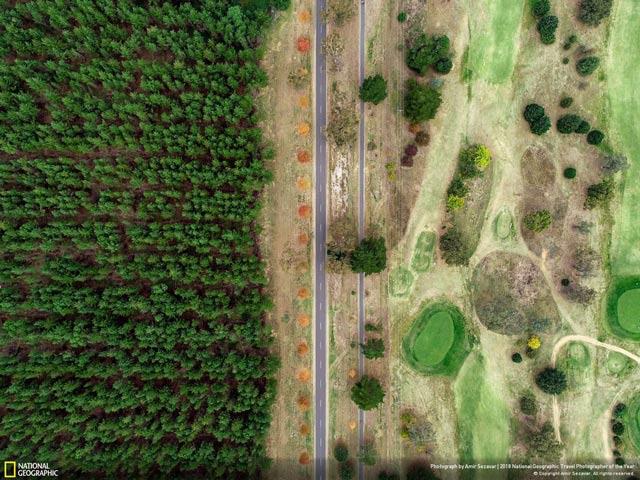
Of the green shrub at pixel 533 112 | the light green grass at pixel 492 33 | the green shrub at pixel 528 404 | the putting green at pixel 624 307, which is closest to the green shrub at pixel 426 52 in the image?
the light green grass at pixel 492 33

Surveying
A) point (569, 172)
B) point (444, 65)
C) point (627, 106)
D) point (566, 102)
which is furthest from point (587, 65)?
point (444, 65)

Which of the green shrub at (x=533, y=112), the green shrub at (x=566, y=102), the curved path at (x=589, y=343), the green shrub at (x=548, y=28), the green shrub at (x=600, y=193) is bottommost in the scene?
the curved path at (x=589, y=343)

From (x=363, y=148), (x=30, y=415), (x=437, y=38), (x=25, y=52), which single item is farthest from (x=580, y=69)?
(x=30, y=415)

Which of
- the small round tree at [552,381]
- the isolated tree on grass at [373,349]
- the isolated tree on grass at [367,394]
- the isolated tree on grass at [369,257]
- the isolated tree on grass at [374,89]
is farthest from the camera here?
the small round tree at [552,381]

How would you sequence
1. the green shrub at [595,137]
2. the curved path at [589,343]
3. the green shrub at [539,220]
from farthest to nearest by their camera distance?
the curved path at [589,343] → the green shrub at [595,137] → the green shrub at [539,220]

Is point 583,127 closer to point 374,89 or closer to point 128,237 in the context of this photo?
point 374,89

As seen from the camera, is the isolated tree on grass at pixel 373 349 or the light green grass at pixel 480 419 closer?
the isolated tree on grass at pixel 373 349

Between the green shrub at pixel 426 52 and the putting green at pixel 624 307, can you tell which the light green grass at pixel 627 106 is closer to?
the putting green at pixel 624 307

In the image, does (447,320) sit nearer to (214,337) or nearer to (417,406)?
(417,406)
